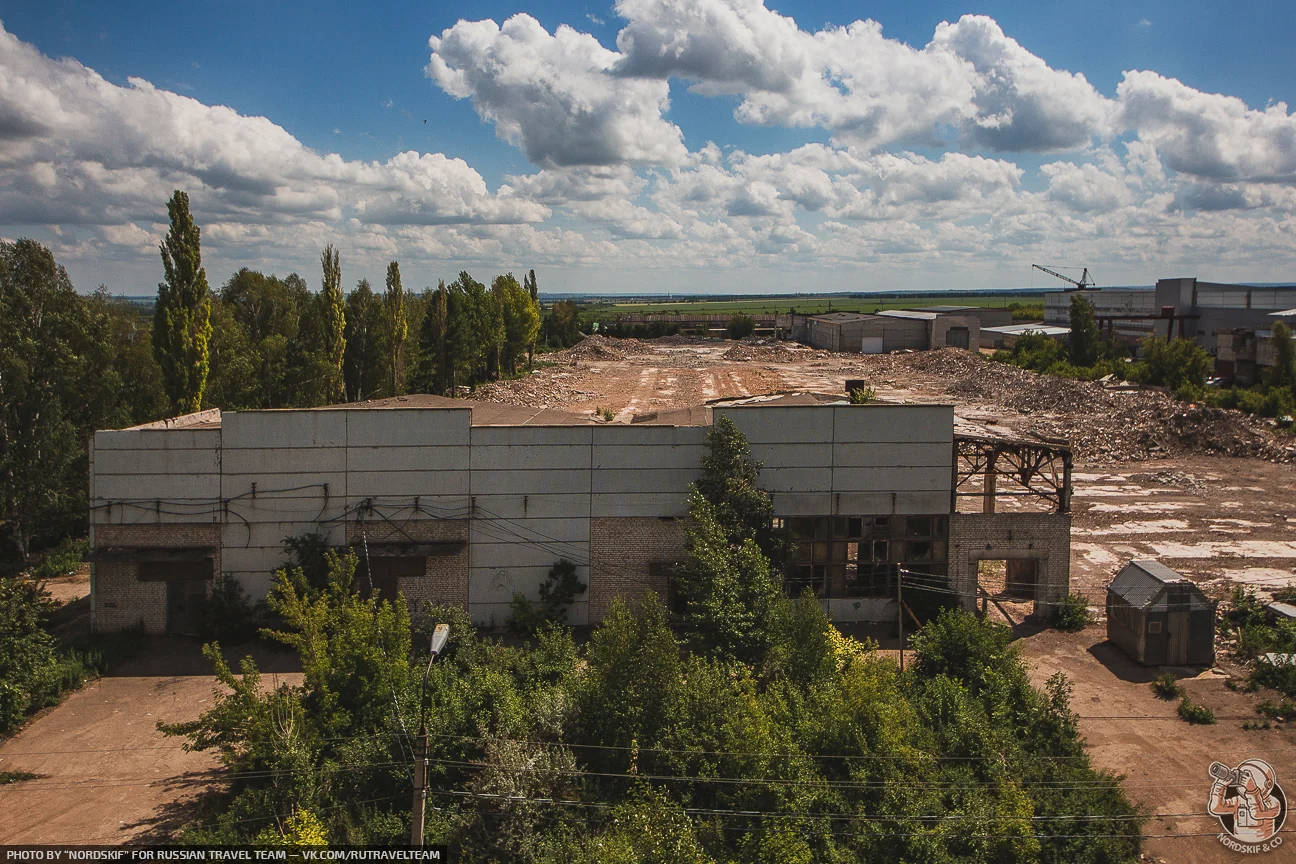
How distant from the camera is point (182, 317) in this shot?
33.1 meters

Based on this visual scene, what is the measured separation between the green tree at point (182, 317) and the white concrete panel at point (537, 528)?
18.6 meters

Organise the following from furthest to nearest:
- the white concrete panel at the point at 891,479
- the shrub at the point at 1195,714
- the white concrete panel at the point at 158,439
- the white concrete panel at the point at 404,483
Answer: the white concrete panel at the point at 891,479
the white concrete panel at the point at 404,483
the white concrete panel at the point at 158,439
the shrub at the point at 1195,714

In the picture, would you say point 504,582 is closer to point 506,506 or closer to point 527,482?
point 506,506

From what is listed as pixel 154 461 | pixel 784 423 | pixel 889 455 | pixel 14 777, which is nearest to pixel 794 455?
pixel 784 423

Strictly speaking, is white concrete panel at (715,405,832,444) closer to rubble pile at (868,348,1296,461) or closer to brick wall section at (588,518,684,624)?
brick wall section at (588,518,684,624)

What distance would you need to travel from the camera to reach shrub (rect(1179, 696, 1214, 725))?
17203 millimetres

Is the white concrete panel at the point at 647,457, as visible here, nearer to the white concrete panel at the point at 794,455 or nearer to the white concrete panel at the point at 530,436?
the white concrete panel at the point at 530,436

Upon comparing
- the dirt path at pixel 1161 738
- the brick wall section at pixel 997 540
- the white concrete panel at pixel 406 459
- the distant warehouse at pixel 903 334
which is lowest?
the dirt path at pixel 1161 738

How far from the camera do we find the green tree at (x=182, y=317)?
33.0 m

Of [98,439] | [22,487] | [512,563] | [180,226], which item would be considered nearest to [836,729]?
[512,563]

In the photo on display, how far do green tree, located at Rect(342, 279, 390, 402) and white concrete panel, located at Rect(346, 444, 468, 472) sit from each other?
32.7 meters

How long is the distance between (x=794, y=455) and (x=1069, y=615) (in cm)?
840

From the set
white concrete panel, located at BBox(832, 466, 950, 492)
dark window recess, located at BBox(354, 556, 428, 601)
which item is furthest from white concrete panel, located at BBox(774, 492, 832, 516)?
dark window recess, located at BBox(354, 556, 428, 601)

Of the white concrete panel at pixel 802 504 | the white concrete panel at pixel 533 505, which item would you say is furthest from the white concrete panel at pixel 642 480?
the white concrete panel at pixel 802 504
